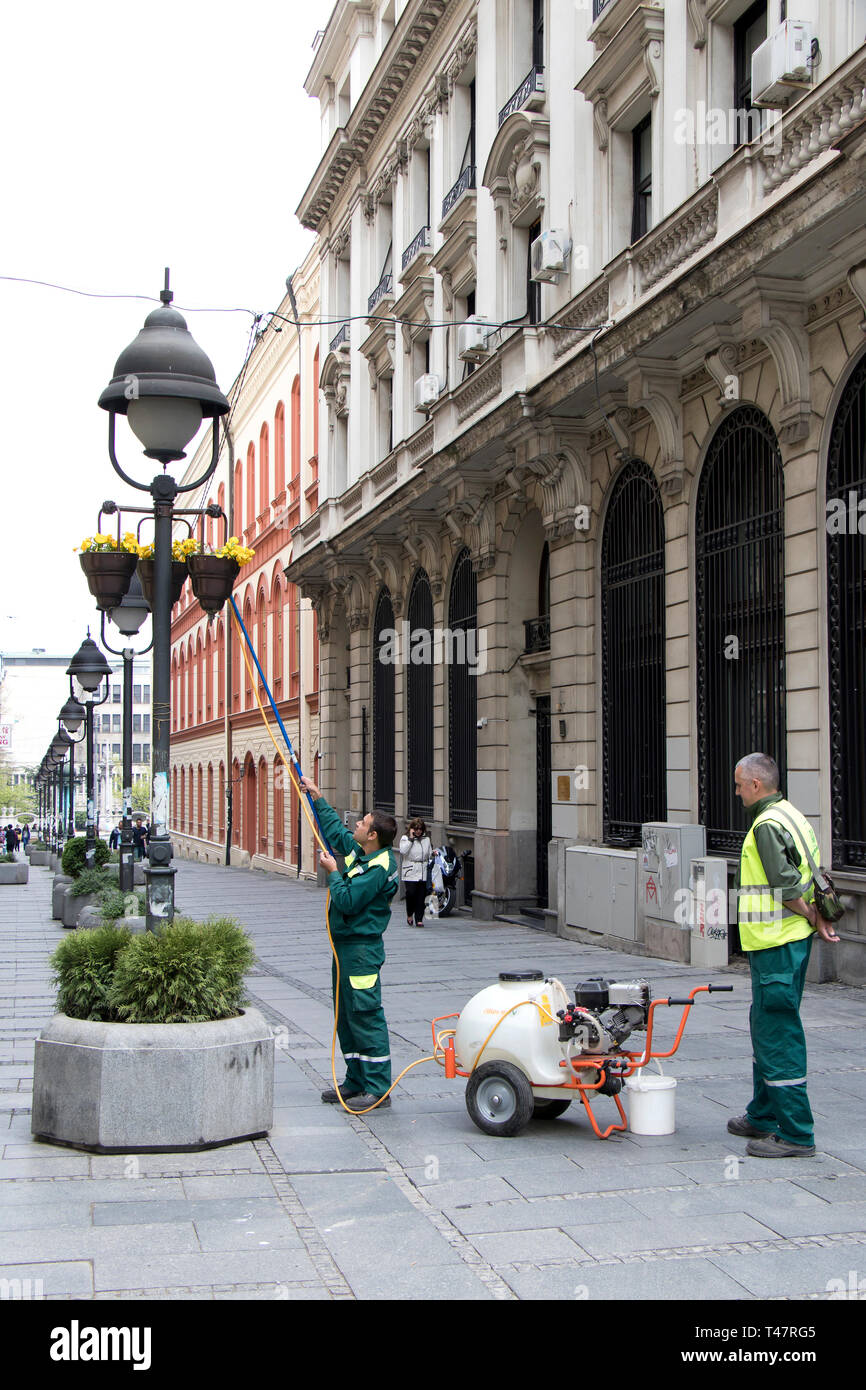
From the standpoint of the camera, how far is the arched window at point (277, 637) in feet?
136

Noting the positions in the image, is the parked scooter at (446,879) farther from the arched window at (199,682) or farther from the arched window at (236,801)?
the arched window at (199,682)

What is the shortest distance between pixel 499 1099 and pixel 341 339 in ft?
89.9

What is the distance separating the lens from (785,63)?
12602mm

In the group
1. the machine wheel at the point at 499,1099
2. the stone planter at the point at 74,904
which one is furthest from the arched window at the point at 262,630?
the machine wheel at the point at 499,1099

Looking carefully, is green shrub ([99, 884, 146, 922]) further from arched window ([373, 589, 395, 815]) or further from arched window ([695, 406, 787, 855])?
arched window ([373, 589, 395, 815])

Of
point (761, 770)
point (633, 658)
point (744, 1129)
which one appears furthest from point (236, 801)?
point (761, 770)

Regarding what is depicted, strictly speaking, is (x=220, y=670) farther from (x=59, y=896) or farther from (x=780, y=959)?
(x=780, y=959)

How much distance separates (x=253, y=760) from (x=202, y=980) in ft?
130

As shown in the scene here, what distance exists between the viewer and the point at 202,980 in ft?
23.5

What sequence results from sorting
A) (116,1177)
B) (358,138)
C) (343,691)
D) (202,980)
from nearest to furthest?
(116,1177) → (202,980) → (358,138) → (343,691)

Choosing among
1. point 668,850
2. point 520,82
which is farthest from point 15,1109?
point 520,82

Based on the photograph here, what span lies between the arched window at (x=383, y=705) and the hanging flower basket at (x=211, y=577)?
18.4m

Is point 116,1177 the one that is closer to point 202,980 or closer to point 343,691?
point 202,980

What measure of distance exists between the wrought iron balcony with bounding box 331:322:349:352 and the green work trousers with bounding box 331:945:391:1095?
25.8 metres
